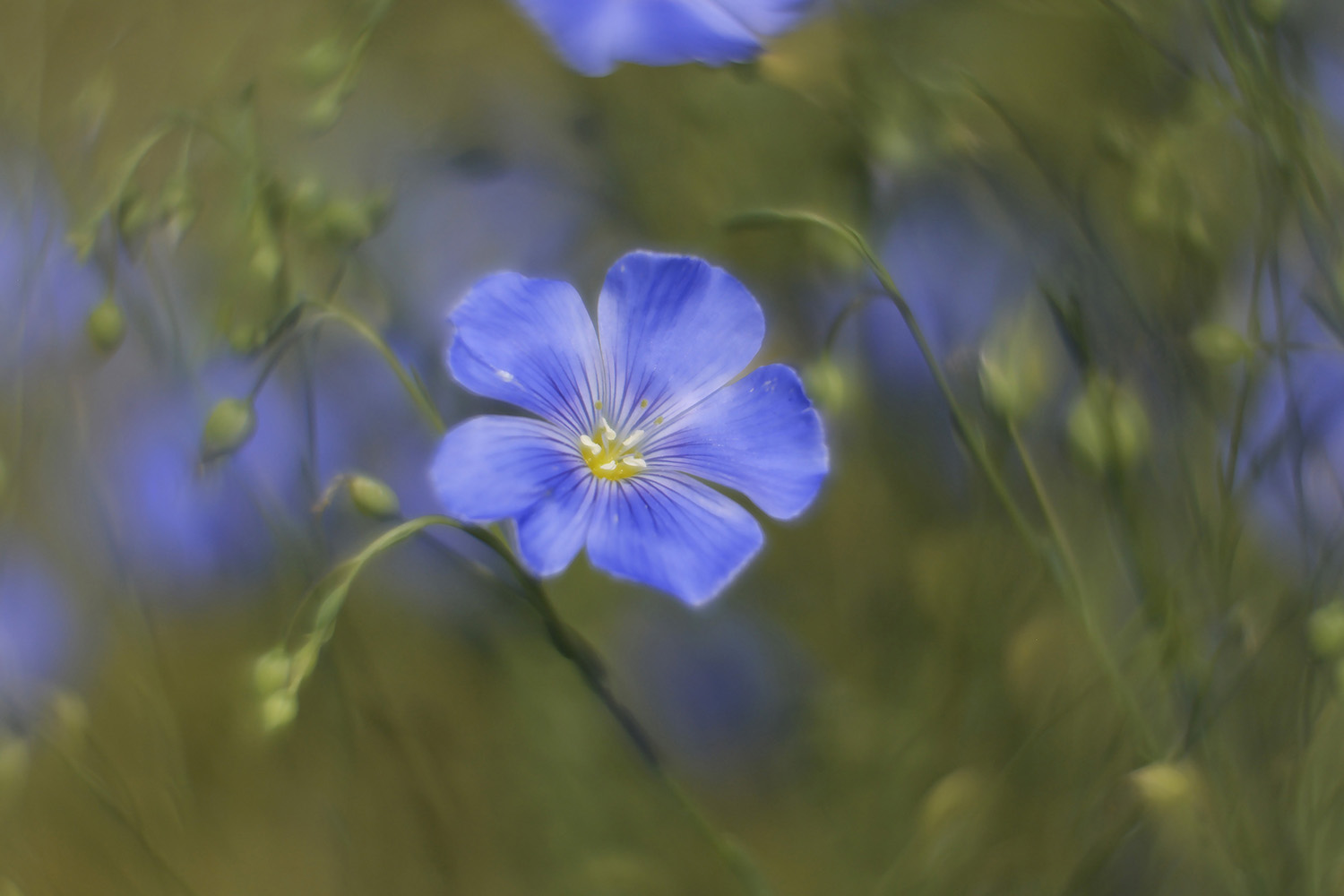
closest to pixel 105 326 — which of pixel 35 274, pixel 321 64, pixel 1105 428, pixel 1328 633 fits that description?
pixel 35 274

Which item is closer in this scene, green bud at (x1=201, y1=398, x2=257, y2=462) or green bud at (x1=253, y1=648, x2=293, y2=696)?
green bud at (x1=253, y1=648, x2=293, y2=696)

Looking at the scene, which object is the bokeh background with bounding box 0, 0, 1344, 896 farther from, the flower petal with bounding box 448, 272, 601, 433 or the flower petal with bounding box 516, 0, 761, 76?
the flower petal with bounding box 448, 272, 601, 433

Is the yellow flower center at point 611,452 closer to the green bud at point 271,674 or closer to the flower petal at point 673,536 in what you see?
the flower petal at point 673,536

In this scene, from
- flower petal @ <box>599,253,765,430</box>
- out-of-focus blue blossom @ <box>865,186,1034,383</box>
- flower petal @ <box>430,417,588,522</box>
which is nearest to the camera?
flower petal @ <box>430,417,588,522</box>

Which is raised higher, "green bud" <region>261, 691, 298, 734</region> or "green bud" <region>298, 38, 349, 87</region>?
"green bud" <region>298, 38, 349, 87</region>

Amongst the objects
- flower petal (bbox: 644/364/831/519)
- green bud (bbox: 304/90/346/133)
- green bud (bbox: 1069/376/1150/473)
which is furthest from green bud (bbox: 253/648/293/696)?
green bud (bbox: 1069/376/1150/473)

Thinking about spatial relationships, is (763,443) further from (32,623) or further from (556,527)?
(32,623)

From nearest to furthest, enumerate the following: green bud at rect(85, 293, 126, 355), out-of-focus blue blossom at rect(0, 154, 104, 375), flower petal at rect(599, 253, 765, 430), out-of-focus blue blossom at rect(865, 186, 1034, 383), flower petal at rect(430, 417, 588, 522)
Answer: flower petal at rect(430, 417, 588, 522) → flower petal at rect(599, 253, 765, 430) → green bud at rect(85, 293, 126, 355) → out-of-focus blue blossom at rect(0, 154, 104, 375) → out-of-focus blue blossom at rect(865, 186, 1034, 383)

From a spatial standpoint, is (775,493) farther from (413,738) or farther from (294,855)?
(294,855)
